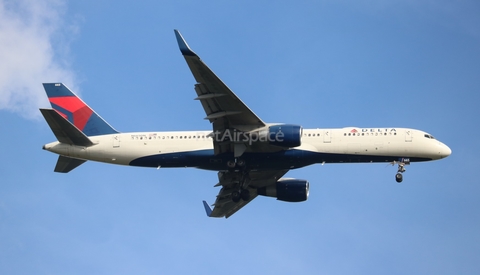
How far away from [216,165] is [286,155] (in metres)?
5.76

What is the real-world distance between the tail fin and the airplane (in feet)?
0.35

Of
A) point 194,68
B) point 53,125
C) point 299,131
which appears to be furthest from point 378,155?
point 53,125

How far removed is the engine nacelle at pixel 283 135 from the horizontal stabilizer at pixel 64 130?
14.1m

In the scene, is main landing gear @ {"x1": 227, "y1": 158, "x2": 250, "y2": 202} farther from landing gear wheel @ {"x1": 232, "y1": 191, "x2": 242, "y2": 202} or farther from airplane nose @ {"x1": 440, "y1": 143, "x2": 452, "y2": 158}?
airplane nose @ {"x1": 440, "y1": 143, "x2": 452, "y2": 158}

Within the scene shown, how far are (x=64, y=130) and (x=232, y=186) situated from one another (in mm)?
15222

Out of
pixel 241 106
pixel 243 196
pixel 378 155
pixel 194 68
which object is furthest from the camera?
pixel 243 196

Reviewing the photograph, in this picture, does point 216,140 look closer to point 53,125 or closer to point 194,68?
point 194,68

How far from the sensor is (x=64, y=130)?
5400 centimetres

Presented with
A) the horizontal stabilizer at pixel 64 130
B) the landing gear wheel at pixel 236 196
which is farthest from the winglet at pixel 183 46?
the landing gear wheel at pixel 236 196

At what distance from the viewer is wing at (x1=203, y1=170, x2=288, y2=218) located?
5920 centimetres

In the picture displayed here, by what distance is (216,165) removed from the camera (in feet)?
183

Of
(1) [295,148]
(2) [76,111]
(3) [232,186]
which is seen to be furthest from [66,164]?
(1) [295,148]

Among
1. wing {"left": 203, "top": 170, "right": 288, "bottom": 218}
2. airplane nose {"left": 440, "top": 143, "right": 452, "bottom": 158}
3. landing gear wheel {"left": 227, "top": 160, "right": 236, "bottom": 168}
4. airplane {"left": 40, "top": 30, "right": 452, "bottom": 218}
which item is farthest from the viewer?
wing {"left": 203, "top": 170, "right": 288, "bottom": 218}

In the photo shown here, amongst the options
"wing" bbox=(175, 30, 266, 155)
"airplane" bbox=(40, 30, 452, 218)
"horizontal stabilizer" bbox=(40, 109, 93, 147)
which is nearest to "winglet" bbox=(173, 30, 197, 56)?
"wing" bbox=(175, 30, 266, 155)
